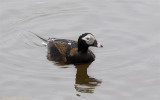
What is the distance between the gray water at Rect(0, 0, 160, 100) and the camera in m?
14.2

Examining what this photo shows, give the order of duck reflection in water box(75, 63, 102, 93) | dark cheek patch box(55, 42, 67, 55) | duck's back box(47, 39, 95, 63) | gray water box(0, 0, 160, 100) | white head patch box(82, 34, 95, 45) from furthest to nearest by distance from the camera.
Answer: dark cheek patch box(55, 42, 67, 55)
duck's back box(47, 39, 95, 63)
white head patch box(82, 34, 95, 45)
duck reflection in water box(75, 63, 102, 93)
gray water box(0, 0, 160, 100)

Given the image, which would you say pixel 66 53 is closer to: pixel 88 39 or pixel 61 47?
pixel 61 47

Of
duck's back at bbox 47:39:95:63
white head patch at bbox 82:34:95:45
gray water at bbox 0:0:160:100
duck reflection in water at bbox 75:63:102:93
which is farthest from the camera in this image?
duck's back at bbox 47:39:95:63

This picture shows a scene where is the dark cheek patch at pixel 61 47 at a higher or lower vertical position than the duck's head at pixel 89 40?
lower

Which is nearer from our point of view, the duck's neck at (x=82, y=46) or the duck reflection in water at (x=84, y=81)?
the duck reflection in water at (x=84, y=81)

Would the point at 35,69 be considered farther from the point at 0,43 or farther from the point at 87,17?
the point at 87,17

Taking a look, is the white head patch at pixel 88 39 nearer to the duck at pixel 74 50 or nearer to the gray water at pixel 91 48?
the duck at pixel 74 50

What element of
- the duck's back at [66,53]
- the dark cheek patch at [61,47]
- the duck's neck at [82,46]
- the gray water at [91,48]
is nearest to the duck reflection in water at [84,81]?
the gray water at [91,48]

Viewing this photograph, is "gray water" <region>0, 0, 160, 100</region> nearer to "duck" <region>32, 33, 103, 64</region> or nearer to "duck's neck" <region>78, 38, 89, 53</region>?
"duck" <region>32, 33, 103, 64</region>

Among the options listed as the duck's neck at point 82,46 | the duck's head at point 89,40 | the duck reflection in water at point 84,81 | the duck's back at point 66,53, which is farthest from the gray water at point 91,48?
the duck's head at point 89,40

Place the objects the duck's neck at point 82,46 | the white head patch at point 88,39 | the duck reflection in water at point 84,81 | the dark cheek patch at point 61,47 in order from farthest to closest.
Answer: the dark cheek patch at point 61,47
the duck's neck at point 82,46
the white head patch at point 88,39
the duck reflection in water at point 84,81

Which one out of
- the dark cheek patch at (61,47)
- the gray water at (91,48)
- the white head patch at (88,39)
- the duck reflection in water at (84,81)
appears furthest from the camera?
the dark cheek patch at (61,47)

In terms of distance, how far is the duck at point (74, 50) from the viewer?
15.9 meters

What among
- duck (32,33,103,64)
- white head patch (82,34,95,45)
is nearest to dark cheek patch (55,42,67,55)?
duck (32,33,103,64)
